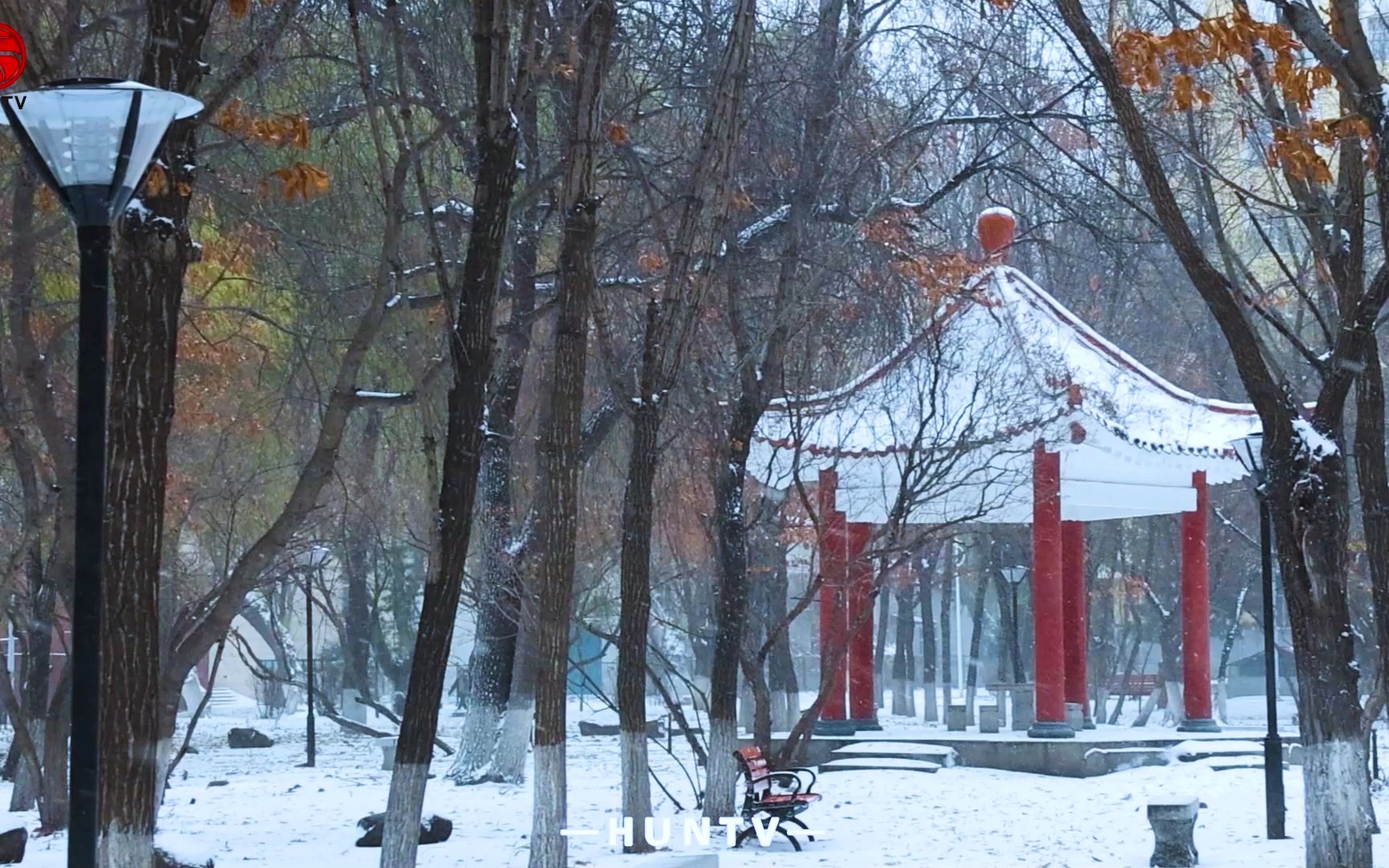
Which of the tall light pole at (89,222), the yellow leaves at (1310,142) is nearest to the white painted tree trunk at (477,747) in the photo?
the yellow leaves at (1310,142)

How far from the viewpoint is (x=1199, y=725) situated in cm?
2198

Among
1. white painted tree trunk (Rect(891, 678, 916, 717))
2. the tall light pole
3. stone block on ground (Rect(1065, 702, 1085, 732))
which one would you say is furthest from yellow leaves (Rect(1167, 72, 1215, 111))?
white painted tree trunk (Rect(891, 678, 916, 717))

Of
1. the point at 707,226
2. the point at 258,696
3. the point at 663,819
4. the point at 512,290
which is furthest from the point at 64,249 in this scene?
the point at 258,696

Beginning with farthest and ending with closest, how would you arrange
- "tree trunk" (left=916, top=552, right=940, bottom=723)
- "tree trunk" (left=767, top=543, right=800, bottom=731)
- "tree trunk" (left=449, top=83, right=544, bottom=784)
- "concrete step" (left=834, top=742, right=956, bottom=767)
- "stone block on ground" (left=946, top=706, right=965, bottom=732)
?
"tree trunk" (left=916, top=552, right=940, bottom=723), "stone block on ground" (left=946, top=706, right=965, bottom=732), "tree trunk" (left=767, top=543, right=800, bottom=731), "concrete step" (left=834, top=742, right=956, bottom=767), "tree trunk" (left=449, top=83, right=544, bottom=784)

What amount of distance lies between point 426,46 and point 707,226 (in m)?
2.28

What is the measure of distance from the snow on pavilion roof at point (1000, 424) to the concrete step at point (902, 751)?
9.51 feet

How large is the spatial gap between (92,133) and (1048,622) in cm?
1684

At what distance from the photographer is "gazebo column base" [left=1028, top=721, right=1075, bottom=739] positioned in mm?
20812

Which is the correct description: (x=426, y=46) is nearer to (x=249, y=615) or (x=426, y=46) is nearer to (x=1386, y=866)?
(x=1386, y=866)

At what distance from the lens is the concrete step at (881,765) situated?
66.9ft

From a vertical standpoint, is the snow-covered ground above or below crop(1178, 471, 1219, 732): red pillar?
below

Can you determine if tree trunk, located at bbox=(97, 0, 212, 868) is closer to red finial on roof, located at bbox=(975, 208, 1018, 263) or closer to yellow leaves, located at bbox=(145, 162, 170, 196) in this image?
yellow leaves, located at bbox=(145, 162, 170, 196)

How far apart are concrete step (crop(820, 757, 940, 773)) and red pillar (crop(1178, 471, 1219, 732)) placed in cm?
374

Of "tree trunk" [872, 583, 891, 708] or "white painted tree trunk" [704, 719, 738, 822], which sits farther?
"tree trunk" [872, 583, 891, 708]
